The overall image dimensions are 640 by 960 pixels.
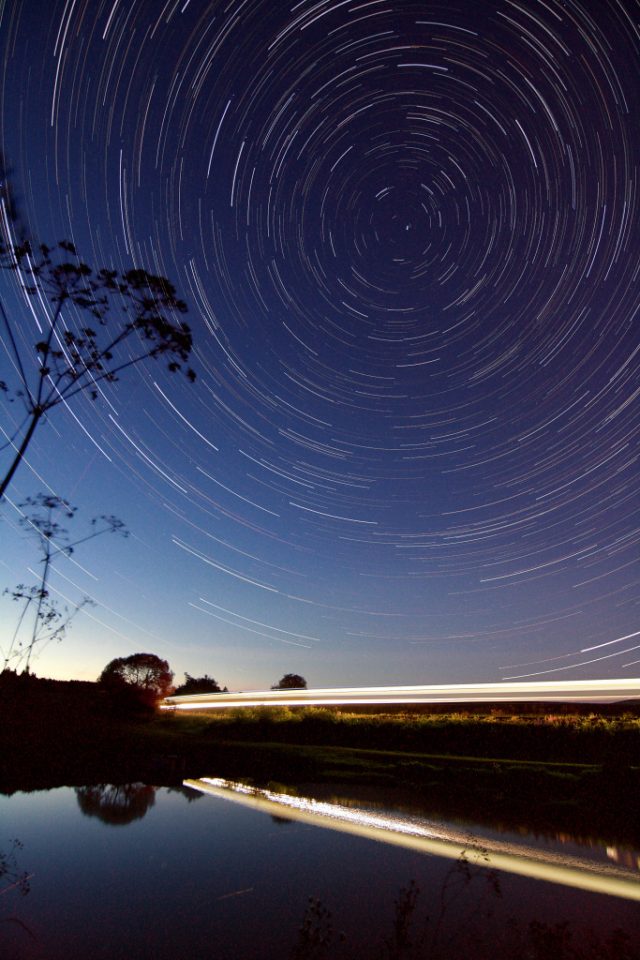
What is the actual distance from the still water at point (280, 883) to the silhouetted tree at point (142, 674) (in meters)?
29.2

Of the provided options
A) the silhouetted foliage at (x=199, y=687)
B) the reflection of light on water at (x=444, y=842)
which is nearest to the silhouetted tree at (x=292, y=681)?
the silhouetted foliage at (x=199, y=687)

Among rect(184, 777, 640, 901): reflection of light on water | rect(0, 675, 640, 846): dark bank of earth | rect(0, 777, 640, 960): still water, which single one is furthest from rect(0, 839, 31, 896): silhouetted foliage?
rect(184, 777, 640, 901): reflection of light on water

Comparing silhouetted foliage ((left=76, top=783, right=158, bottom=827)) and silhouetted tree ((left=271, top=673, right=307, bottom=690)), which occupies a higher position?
silhouetted tree ((left=271, top=673, right=307, bottom=690))

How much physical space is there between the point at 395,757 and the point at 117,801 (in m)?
12.6

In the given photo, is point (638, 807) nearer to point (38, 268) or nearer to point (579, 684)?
point (579, 684)

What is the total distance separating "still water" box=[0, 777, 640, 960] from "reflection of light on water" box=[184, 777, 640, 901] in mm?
60

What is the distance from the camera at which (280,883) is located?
9578 mm

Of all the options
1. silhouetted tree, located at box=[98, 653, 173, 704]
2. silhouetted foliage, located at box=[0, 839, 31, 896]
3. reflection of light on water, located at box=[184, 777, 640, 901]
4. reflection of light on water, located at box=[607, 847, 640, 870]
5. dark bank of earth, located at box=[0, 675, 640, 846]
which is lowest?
silhouetted foliage, located at box=[0, 839, 31, 896]

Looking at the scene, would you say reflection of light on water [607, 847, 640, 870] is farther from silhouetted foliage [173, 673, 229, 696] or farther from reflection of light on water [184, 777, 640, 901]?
silhouetted foliage [173, 673, 229, 696]

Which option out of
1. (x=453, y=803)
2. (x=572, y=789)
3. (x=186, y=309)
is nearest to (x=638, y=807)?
(x=572, y=789)

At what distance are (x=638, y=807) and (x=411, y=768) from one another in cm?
775

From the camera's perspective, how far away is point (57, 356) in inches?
582

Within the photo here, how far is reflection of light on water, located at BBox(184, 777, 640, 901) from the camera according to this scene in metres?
10.1

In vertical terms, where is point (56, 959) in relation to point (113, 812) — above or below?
below
